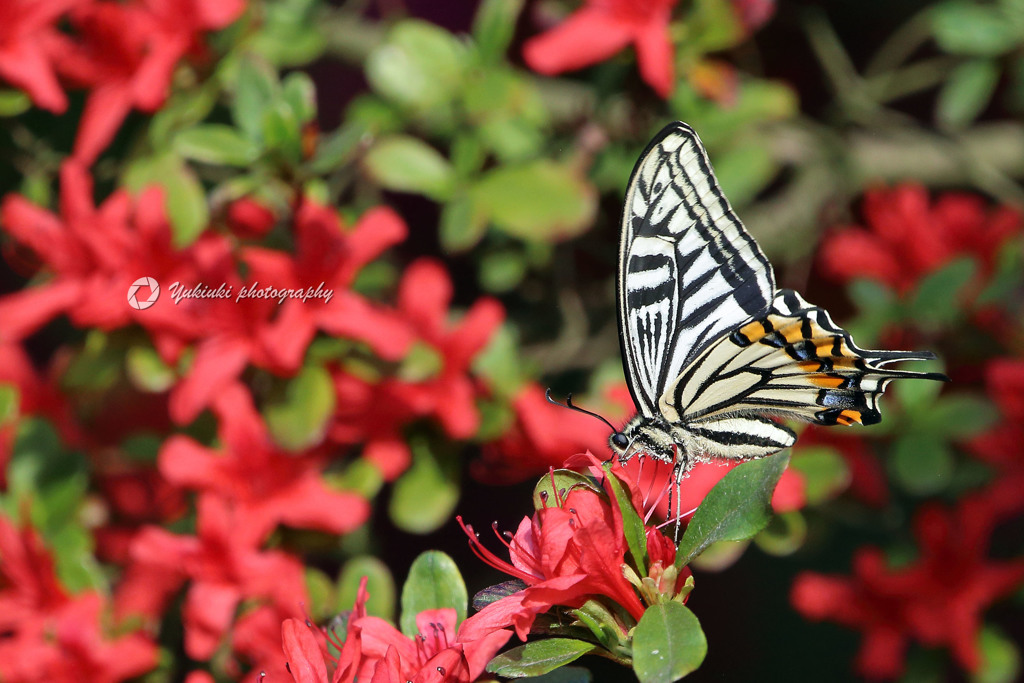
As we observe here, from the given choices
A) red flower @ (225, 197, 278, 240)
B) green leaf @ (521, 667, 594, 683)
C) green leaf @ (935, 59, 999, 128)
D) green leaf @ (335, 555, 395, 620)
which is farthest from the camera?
green leaf @ (935, 59, 999, 128)

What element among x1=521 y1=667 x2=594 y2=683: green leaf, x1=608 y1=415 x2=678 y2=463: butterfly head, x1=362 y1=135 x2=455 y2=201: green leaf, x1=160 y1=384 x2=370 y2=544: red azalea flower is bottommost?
x1=160 y1=384 x2=370 y2=544: red azalea flower

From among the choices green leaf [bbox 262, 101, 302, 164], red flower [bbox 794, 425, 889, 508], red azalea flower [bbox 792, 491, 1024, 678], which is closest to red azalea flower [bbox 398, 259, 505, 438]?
green leaf [bbox 262, 101, 302, 164]

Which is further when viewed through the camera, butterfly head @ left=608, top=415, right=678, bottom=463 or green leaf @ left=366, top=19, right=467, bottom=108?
green leaf @ left=366, top=19, right=467, bottom=108

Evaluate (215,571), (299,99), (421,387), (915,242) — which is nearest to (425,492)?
(421,387)

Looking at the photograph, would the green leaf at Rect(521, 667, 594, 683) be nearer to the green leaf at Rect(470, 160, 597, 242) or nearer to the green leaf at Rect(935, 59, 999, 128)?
the green leaf at Rect(470, 160, 597, 242)

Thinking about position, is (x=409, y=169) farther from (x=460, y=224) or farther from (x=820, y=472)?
(x=820, y=472)

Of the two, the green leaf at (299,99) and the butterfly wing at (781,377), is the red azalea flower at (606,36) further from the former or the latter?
the butterfly wing at (781,377)

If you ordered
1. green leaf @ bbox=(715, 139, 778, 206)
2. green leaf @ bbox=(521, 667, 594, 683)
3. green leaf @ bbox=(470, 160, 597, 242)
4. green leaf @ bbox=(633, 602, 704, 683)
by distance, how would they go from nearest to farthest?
green leaf @ bbox=(633, 602, 704, 683) < green leaf @ bbox=(521, 667, 594, 683) < green leaf @ bbox=(470, 160, 597, 242) < green leaf @ bbox=(715, 139, 778, 206)
